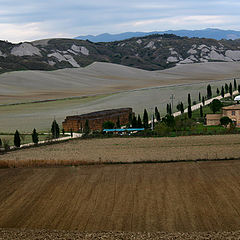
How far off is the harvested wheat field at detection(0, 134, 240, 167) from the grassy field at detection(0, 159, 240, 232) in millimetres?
2182

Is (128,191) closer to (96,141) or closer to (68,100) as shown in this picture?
(96,141)

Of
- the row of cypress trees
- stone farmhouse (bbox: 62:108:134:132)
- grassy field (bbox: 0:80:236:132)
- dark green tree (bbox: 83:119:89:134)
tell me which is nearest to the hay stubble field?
the row of cypress trees

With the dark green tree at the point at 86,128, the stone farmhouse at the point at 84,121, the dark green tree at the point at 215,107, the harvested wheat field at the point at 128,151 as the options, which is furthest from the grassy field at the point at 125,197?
the dark green tree at the point at 215,107

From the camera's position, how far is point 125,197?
67.3ft

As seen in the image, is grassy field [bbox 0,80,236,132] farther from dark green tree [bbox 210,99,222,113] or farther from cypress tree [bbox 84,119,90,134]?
dark green tree [bbox 210,99,222,113]

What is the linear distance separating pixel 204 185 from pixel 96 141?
18038 millimetres

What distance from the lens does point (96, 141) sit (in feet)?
129

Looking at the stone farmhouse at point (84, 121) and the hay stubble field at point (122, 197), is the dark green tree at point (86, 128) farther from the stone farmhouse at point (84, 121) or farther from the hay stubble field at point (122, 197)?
the hay stubble field at point (122, 197)

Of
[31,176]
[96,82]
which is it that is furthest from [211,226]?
[96,82]

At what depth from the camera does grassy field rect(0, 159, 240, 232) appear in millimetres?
17375

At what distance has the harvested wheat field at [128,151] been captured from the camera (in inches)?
1161

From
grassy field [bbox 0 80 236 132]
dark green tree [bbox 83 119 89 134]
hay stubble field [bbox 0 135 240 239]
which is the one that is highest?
hay stubble field [bbox 0 135 240 239]

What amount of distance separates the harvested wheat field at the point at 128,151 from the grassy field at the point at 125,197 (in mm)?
2182

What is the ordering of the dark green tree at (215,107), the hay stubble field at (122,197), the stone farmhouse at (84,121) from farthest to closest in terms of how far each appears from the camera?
the dark green tree at (215,107)
the stone farmhouse at (84,121)
the hay stubble field at (122,197)
